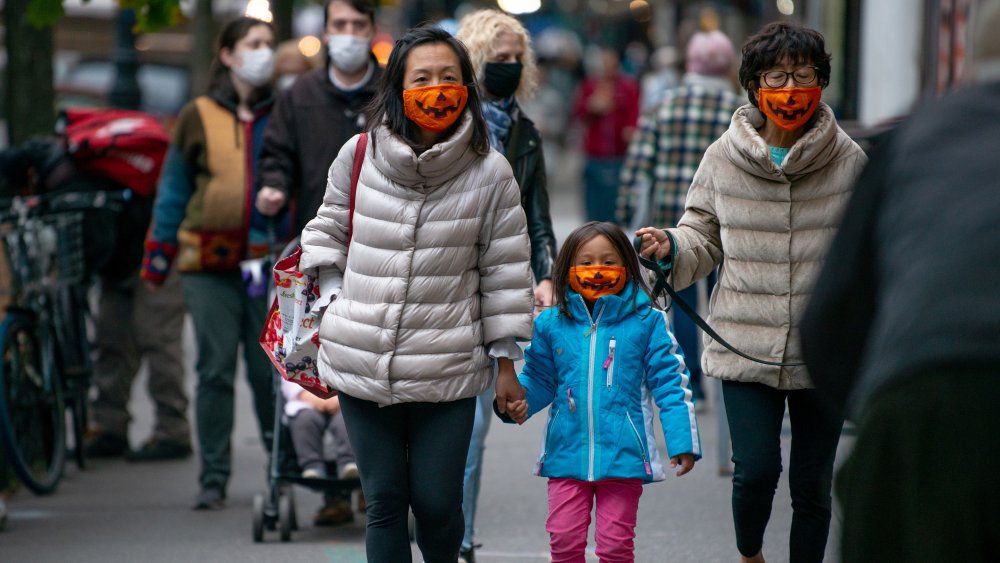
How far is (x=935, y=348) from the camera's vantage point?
238 cm

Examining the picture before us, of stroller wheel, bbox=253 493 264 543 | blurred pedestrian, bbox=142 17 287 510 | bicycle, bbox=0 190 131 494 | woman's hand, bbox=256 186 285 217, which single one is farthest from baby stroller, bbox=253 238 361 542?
bicycle, bbox=0 190 131 494

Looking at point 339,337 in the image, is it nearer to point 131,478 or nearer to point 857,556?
point 857,556

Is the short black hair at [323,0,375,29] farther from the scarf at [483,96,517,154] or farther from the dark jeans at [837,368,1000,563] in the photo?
the dark jeans at [837,368,1000,563]

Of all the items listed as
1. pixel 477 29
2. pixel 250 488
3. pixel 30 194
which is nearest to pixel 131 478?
pixel 250 488

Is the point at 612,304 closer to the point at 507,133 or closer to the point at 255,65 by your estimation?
the point at 507,133

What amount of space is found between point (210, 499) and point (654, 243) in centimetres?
304

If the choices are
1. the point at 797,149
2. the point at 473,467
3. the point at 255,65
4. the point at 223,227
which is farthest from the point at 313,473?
the point at 797,149

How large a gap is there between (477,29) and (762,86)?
1.32 metres

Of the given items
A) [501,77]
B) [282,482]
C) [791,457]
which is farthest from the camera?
[282,482]

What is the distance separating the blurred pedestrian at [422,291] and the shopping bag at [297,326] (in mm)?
185

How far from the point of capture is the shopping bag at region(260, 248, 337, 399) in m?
4.79

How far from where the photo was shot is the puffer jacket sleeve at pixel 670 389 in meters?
4.64

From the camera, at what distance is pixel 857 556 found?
248cm

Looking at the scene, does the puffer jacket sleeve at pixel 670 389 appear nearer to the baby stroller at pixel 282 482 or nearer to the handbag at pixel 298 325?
the handbag at pixel 298 325
